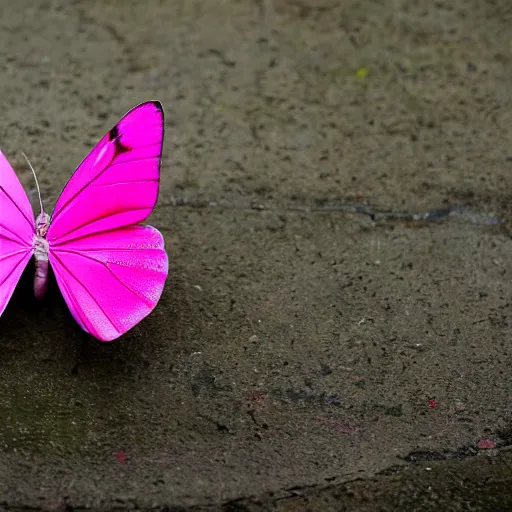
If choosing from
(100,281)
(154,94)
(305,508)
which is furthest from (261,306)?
(154,94)

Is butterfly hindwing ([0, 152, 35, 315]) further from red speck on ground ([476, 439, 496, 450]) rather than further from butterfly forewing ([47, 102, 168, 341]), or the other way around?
red speck on ground ([476, 439, 496, 450])

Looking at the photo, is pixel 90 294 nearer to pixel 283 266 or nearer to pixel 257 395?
pixel 257 395

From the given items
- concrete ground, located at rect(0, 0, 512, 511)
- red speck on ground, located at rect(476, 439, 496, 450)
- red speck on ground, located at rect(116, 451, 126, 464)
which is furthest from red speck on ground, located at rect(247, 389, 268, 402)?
red speck on ground, located at rect(476, 439, 496, 450)

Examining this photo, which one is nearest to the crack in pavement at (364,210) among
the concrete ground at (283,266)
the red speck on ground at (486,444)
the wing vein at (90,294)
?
the concrete ground at (283,266)

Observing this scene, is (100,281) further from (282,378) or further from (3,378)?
(282,378)

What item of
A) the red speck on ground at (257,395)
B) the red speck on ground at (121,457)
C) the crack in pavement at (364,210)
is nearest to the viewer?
the red speck on ground at (121,457)

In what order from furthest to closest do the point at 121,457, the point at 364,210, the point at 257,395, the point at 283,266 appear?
1. the point at 364,210
2. the point at 283,266
3. the point at 257,395
4. the point at 121,457

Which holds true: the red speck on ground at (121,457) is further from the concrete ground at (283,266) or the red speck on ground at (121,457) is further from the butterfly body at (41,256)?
the butterfly body at (41,256)

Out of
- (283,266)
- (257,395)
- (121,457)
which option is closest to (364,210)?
(283,266)

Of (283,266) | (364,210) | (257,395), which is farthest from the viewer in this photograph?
(364,210)
